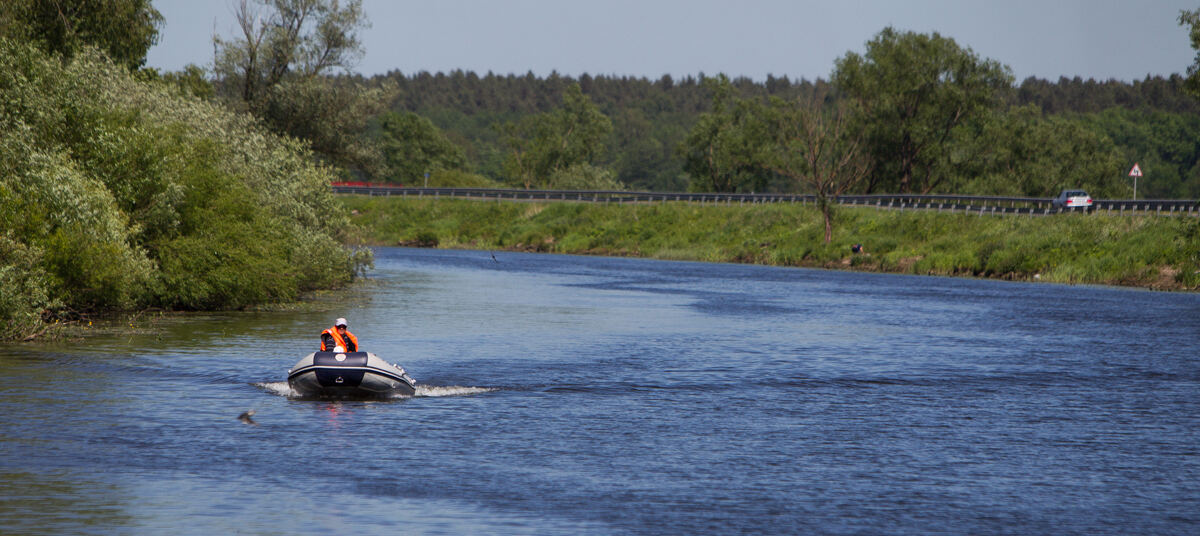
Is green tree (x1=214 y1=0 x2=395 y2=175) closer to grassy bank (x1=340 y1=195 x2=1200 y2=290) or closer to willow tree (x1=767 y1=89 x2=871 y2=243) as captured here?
grassy bank (x1=340 y1=195 x2=1200 y2=290)

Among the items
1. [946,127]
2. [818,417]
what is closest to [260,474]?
[818,417]

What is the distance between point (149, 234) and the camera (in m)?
36.2

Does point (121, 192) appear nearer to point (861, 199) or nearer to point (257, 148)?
point (257, 148)

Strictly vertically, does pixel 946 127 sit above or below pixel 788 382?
above

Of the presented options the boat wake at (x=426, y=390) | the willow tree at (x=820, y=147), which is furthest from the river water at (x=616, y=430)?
the willow tree at (x=820, y=147)

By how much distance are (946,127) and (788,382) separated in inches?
3288

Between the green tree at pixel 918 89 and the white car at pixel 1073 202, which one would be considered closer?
the white car at pixel 1073 202

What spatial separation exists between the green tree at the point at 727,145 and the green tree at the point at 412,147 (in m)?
55.8

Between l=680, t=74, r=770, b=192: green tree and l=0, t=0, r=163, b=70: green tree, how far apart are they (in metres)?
72.5

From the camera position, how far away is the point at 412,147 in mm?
181250

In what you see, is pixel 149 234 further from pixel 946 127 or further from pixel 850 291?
pixel 946 127

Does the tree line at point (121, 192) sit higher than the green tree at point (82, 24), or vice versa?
the green tree at point (82, 24)

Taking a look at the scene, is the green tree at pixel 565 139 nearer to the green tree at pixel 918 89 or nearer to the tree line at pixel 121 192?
the green tree at pixel 918 89

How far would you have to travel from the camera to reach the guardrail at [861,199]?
2842 inches
